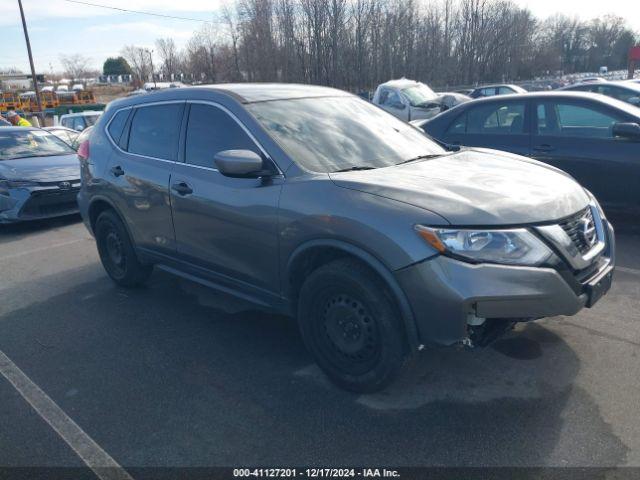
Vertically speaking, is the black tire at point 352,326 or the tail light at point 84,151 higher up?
the tail light at point 84,151

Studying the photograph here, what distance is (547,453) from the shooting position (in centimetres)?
258

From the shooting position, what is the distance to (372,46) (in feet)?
148

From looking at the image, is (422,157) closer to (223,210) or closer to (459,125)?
(223,210)

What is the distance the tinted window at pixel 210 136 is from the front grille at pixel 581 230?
201cm

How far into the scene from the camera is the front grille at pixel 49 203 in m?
7.98

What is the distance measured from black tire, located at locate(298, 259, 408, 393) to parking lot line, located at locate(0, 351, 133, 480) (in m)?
1.30

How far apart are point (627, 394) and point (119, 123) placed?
4.66 metres

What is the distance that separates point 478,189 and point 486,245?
0.45 meters

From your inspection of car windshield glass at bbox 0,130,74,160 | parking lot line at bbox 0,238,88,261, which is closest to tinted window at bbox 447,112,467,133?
parking lot line at bbox 0,238,88,261

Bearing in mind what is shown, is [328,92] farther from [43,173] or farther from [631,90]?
[631,90]

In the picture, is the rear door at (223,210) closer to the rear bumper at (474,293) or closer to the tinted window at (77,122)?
the rear bumper at (474,293)

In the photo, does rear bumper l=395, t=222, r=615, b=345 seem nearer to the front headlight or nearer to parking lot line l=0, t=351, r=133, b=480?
the front headlight

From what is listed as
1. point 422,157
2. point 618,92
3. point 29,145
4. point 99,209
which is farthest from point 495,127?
point 29,145

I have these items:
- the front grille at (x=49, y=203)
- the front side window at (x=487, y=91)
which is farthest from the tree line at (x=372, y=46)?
the front grille at (x=49, y=203)
